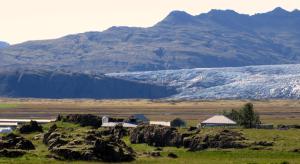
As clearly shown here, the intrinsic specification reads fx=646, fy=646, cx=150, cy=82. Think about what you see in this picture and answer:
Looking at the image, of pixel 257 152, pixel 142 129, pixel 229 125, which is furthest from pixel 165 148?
pixel 229 125

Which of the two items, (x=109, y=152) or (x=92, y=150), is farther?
(x=109, y=152)

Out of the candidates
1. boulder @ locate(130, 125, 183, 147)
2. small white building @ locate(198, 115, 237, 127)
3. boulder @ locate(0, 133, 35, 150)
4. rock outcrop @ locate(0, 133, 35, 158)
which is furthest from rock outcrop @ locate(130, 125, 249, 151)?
small white building @ locate(198, 115, 237, 127)

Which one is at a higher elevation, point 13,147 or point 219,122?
point 219,122

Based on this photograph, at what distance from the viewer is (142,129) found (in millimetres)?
106438

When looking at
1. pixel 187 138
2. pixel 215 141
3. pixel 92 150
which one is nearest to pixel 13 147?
pixel 92 150

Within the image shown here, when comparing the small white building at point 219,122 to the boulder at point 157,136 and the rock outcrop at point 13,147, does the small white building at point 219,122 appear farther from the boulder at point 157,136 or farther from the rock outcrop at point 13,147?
the rock outcrop at point 13,147

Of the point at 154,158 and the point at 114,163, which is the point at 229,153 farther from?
the point at 114,163

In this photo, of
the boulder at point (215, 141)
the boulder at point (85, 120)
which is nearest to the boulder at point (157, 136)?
the boulder at point (215, 141)

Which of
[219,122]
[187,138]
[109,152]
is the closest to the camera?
[109,152]

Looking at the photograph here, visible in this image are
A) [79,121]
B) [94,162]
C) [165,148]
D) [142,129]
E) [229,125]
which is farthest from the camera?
[229,125]

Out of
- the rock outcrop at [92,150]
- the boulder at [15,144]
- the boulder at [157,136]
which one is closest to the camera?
the rock outcrop at [92,150]

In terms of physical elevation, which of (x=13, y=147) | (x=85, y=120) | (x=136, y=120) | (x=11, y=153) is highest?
(x=85, y=120)

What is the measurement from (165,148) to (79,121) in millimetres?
37355

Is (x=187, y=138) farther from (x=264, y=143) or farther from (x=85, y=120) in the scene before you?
(x=85, y=120)
